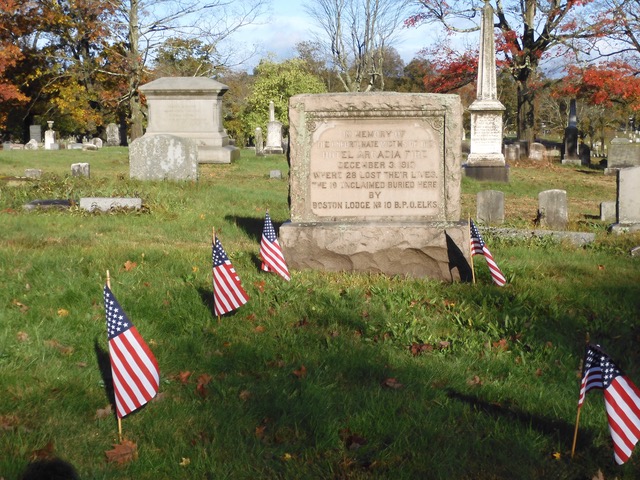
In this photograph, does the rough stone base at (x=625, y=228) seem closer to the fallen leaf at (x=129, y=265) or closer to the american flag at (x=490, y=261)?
the american flag at (x=490, y=261)

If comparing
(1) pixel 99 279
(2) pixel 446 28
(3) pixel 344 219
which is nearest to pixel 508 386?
(3) pixel 344 219

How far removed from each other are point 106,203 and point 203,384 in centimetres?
747

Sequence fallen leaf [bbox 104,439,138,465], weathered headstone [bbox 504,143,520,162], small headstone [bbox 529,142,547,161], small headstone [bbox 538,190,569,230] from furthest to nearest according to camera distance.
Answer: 1. small headstone [bbox 529,142,547,161]
2. weathered headstone [bbox 504,143,520,162]
3. small headstone [bbox 538,190,569,230]
4. fallen leaf [bbox 104,439,138,465]

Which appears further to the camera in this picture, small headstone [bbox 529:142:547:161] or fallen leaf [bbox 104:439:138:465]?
small headstone [bbox 529:142:547:161]

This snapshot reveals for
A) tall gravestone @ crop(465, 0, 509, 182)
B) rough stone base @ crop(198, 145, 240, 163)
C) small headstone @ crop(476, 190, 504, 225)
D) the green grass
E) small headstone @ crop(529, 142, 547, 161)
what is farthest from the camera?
small headstone @ crop(529, 142, 547, 161)

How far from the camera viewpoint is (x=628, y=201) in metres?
11.4

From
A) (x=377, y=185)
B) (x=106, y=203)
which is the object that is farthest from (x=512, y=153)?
(x=377, y=185)

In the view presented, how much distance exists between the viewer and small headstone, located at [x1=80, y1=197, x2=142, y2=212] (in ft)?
38.2

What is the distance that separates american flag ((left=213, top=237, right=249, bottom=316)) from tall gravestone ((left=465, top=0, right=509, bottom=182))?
53.9 feet

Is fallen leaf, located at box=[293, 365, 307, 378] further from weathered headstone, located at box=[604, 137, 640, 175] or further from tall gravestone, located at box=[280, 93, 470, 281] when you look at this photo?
weathered headstone, located at box=[604, 137, 640, 175]

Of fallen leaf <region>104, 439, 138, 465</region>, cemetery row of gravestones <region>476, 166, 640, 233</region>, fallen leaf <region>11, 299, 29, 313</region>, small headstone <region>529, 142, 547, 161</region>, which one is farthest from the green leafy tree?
fallen leaf <region>104, 439, 138, 465</region>

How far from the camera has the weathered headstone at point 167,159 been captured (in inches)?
617

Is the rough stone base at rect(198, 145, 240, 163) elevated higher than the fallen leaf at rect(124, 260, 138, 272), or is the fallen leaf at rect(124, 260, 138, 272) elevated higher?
the rough stone base at rect(198, 145, 240, 163)

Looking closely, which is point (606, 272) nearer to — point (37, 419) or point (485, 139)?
point (37, 419)
